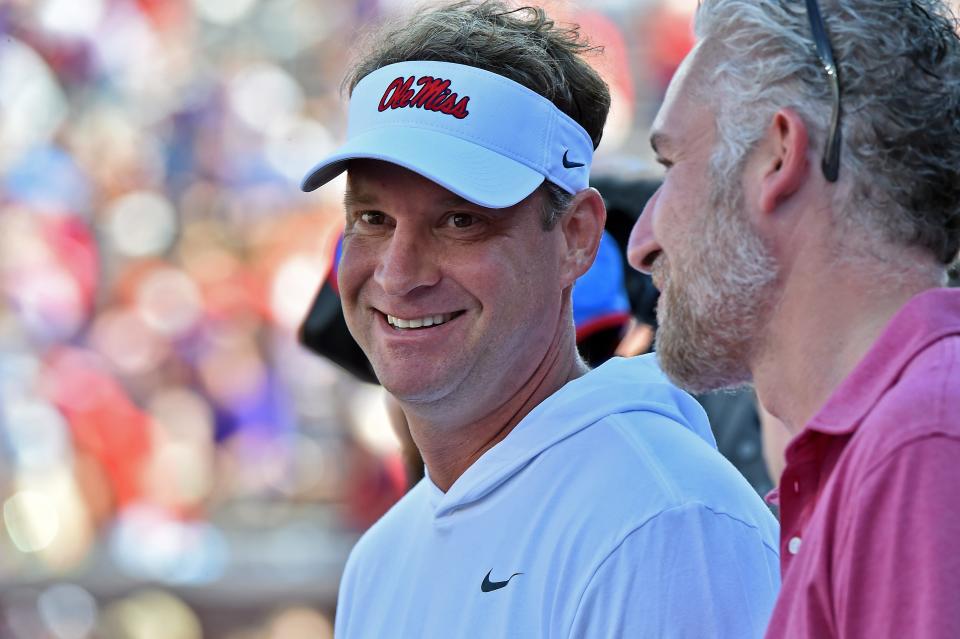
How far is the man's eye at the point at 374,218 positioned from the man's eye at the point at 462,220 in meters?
0.11

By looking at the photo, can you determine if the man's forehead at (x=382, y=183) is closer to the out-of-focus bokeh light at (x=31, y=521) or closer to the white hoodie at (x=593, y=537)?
the white hoodie at (x=593, y=537)

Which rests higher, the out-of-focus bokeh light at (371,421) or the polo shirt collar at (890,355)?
the polo shirt collar at (890,355)

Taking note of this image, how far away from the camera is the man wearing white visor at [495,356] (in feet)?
4.81

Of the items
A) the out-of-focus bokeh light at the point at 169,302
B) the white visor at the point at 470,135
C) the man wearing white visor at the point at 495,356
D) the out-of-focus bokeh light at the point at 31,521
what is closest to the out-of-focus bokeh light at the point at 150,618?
the out-of-focus bokeh light at the point at 31,521

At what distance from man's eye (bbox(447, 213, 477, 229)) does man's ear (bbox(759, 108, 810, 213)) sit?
1.84 feet

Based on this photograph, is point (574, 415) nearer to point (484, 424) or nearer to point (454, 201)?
point (484, 424)

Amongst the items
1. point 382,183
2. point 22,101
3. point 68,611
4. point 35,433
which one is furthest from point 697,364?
point 22,101

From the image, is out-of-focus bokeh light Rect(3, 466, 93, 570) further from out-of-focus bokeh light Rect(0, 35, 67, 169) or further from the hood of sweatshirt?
the hood of sweatshirt

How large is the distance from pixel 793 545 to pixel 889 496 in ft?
0.74

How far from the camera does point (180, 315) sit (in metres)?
6.52

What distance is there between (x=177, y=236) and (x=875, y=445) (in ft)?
19.6

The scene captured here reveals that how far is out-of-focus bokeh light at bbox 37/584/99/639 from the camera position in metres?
5.68

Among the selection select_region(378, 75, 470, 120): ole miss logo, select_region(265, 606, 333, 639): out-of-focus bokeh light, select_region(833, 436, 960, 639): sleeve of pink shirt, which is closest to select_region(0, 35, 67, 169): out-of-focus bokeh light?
select_region(265, 606, 333, 639): out-of-focus bokeh light

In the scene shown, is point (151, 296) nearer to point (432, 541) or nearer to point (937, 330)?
point (432, 541)
